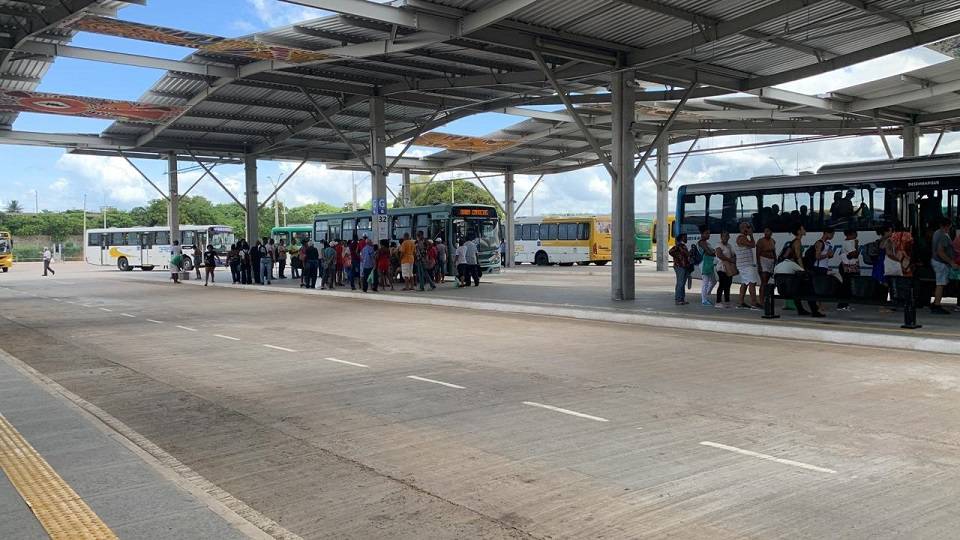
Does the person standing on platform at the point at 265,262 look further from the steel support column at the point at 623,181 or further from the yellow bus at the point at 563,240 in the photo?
the yellow bus at the point at 563,240

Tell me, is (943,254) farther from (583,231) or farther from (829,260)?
(583,231)

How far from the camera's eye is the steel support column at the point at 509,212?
43.0 m

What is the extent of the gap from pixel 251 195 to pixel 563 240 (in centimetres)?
1937

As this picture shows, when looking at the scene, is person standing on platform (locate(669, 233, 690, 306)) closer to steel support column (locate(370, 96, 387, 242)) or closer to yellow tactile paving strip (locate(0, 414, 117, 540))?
steel support column (locate(370, 96, 387, 242))

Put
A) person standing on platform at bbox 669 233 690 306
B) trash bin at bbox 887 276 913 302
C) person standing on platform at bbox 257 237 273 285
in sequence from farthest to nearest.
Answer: person standing on platform at bbox 257 237 273 285
person standing on platform at bbox 669 233 690 306
trash bin at bbox 887 276 913 302

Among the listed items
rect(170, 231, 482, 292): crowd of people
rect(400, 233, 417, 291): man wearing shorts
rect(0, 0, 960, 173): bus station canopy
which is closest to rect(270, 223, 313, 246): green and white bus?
rect(0, 0, 960, 173): bus station canopy

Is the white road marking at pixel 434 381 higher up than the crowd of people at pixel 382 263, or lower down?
lower down

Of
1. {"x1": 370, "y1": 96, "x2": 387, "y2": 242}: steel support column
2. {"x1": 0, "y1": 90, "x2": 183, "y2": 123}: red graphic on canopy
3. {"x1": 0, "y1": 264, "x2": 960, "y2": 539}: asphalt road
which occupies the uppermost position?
{"x1": 0, "y1": 90, "x2": 183, "y2": 123}: red graphic on canopy

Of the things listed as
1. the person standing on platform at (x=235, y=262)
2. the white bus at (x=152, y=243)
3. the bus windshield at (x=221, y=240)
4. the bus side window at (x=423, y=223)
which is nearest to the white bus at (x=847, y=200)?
the bus side window at (x=423, y=223)

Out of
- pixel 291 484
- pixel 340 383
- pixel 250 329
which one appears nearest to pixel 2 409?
pixel 340 383

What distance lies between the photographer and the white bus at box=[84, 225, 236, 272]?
5012cm

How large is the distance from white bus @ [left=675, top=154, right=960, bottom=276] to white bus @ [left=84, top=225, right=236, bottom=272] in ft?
124

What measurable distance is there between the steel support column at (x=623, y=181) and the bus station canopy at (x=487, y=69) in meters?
0.59

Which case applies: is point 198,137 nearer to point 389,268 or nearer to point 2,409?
point 389,268
